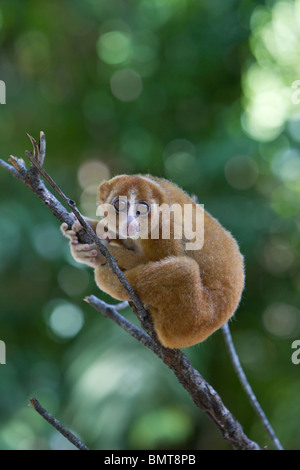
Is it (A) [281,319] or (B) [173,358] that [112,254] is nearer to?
(B) [173,358]

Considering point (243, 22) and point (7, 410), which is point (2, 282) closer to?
point (7, 410)

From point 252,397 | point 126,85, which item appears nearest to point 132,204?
point 252,397

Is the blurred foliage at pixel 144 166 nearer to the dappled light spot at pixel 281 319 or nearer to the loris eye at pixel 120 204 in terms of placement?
the dappled light spot at pixel 281 319

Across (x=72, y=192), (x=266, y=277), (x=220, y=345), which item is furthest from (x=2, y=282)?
(x=266, y=277)

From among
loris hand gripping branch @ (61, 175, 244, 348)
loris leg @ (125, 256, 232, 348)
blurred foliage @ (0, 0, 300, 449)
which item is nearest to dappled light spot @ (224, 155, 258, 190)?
blurred foliage @ (0, 0, 300, 449)

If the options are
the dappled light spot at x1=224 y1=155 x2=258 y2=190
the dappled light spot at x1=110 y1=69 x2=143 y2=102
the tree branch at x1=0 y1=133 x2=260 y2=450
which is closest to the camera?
the tree branch at x1=0 y1=133 x2=260 y2=450

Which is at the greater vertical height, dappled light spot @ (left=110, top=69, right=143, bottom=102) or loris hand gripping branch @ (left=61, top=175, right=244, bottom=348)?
dappled light spot @ (left=110, top=69, right=143, bottom=102)

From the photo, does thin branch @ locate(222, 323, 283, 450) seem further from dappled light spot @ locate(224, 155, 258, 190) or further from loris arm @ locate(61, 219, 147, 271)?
dappled light spot @ locate(224, 155, 258, 190)
